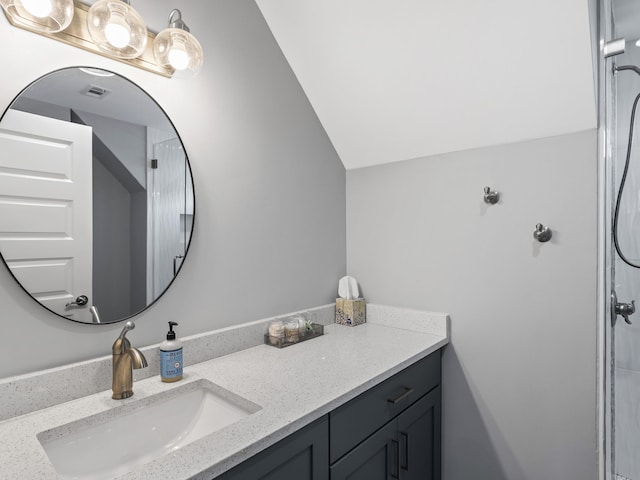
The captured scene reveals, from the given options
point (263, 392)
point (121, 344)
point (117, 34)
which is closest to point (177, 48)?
point (117, 34)

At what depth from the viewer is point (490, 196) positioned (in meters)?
1.58

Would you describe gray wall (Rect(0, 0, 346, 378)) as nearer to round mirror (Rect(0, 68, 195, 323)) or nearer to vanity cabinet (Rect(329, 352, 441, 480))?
round mirror (Rect(0, 68, 195, 323))

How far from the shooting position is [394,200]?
1.91 m

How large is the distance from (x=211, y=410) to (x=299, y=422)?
367 millimetres

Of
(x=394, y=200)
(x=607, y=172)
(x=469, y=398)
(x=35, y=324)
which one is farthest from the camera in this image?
(x=394, y=200)

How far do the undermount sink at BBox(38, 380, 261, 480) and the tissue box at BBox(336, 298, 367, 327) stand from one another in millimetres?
887

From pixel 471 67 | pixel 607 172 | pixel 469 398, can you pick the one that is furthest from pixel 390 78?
pixel 469 398

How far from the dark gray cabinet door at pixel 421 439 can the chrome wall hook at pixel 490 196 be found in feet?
2.87

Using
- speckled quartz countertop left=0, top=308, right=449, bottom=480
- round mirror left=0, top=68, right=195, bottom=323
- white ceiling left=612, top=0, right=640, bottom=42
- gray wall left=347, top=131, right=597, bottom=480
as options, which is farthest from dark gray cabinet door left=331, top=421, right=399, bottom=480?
white ceiling left=612, top=0, right=640, bottom=42

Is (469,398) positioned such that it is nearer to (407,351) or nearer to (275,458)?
(407,351)

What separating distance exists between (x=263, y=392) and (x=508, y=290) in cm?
109

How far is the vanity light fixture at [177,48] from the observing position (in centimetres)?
122

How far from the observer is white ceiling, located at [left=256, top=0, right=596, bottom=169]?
1288 millimetres

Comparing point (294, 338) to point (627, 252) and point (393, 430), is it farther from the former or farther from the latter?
point (627, 252)
